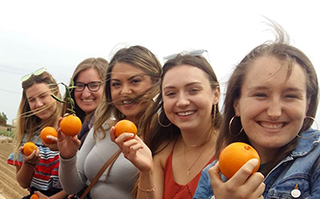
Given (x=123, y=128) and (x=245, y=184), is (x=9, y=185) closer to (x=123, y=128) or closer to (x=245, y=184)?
(x=123, y=128)

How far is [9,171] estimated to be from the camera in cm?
1163

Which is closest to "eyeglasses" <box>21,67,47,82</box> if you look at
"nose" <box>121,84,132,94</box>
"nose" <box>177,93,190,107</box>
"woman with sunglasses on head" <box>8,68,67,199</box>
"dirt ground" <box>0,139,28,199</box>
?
"woman with sunglasses on head" <box>8,68,67,199</box>

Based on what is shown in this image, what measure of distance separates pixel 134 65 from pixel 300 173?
1.88 m

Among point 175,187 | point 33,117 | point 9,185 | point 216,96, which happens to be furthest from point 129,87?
point 9,185

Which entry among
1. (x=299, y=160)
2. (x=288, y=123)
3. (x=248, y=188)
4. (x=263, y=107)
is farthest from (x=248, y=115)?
(x=248, y=188)

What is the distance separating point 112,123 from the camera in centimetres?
323

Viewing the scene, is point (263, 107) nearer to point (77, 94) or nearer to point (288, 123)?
point (288, 123)

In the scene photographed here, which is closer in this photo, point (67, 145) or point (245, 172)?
point (245, 172)

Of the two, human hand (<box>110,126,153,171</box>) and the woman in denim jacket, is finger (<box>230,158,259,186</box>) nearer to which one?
the woman in denim jacket

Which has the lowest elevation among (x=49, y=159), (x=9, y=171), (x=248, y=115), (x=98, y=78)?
(x=9, y=171)

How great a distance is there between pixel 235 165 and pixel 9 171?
1223 centimetres

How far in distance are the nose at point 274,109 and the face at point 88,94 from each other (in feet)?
8.54

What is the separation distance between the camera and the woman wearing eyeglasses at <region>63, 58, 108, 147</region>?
150 inches

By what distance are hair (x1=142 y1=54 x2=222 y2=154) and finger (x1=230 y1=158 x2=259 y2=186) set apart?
4.12 feet
